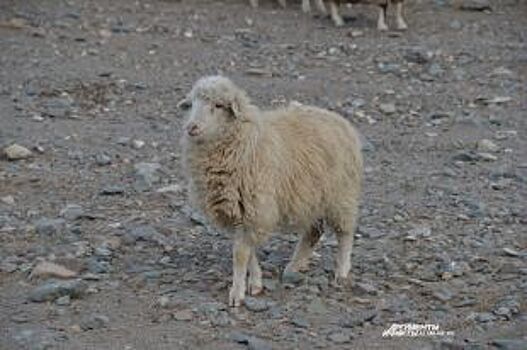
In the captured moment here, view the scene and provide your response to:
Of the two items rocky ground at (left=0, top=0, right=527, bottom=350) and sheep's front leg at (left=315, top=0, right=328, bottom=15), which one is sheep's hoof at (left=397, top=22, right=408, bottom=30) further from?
sheep's front leg at (left=315, top=0, right=328, bottom=15)

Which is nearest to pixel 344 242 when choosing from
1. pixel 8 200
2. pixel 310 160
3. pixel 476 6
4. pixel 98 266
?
pixel 310 160

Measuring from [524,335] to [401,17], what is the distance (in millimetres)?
10873

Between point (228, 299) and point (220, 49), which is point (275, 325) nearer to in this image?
point (228, 299)

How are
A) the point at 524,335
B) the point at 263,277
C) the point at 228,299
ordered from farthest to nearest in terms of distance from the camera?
the point at 263,277 → the point at 228,299 → the point at 524,335

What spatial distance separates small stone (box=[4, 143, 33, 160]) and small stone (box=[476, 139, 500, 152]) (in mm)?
4321

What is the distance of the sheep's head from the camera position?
6441 mm

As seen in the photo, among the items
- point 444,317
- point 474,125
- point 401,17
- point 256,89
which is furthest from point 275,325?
point 401,17

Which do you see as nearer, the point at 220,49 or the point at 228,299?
the point at 228,299

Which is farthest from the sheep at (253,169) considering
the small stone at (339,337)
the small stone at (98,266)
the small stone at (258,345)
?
the small stone at (98,266)

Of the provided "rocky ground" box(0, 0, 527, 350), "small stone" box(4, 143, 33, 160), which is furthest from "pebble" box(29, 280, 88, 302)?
"small stone" box(4, 143, 33, 160)

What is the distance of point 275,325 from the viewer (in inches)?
249

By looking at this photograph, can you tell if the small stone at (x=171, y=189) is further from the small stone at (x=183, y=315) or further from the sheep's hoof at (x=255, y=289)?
the small stone at (x=183, y=315)

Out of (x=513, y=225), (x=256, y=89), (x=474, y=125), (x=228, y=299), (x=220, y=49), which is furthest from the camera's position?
(x=220, y=49)

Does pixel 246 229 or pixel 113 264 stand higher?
pixel 246 229
